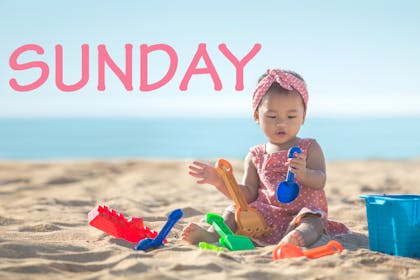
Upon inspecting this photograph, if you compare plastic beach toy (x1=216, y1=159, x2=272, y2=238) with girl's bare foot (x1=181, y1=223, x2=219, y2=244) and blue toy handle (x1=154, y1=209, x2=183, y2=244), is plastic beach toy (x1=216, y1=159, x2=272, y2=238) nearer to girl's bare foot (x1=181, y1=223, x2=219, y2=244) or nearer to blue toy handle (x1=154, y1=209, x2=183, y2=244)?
girl's bare foot (x1=181, y1=223, x2=219, y2=244)

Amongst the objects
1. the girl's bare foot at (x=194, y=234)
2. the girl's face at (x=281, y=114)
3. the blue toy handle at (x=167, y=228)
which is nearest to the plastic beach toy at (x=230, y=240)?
the girl's bare foot at (x=194, y=234)

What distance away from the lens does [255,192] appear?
3.20 metres

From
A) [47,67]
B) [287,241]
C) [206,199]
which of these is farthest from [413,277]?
[47,67]

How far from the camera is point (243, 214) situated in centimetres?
294

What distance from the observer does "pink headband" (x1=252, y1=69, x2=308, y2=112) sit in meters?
3.02

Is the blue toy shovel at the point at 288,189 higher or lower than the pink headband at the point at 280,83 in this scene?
lower

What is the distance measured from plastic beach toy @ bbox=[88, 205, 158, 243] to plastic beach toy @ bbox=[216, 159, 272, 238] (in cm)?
46

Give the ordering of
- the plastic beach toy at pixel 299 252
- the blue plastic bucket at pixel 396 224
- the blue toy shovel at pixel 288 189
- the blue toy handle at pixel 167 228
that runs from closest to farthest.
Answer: the plastic beach toy at pixel 299 252, the blue plastic bucket at pixel 396 224, the blue toy handle at pixel 167 228, the blue toy shovel at pixel 288 189

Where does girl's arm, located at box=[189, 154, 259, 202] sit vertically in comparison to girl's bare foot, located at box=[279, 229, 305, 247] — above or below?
above

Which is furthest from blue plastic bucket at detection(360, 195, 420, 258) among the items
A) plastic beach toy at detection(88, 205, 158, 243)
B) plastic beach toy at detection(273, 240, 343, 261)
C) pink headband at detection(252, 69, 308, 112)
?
plastic beach toy at detection(88, 205, 158, 243)

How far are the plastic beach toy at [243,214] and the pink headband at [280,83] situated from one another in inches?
16.6

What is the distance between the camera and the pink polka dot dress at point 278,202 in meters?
3.00

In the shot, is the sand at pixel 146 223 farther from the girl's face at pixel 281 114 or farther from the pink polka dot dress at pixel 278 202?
the girl's face at pixel 281 114

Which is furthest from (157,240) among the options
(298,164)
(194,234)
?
(298,164)
